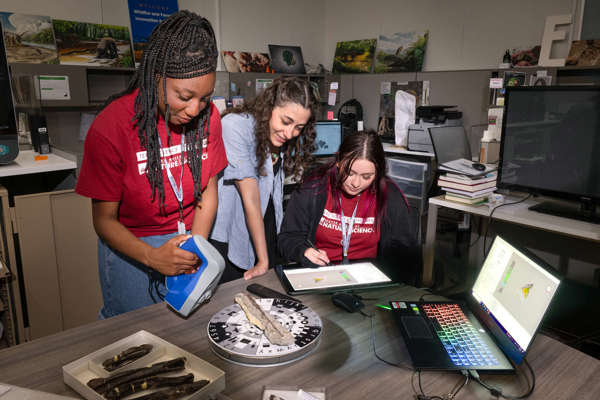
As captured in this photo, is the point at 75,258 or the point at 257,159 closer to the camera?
the point at 257,159

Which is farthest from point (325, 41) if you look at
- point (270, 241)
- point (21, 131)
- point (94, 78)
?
point (270, 241)

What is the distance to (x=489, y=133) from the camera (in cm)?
321

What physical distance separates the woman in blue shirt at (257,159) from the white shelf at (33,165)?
0.98 m

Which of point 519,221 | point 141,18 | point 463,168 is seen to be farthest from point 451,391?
point 141,18

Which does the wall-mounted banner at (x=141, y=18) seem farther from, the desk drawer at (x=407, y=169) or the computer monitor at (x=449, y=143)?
the computer monitor at (x=449, y=143)

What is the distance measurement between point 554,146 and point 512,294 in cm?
150

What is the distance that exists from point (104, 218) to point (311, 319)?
60cm

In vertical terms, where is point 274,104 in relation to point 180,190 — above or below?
above

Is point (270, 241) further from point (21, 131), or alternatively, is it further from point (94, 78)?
point (94, 78)

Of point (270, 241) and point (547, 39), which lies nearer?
point (270, 241)

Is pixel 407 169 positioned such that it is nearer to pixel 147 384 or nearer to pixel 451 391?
pixel 451 391

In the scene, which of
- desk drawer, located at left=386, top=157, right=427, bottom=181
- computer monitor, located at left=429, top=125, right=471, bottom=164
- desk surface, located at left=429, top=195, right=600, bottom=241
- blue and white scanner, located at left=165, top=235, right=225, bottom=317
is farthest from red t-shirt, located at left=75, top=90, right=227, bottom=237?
desk drawer, located at left=386, top=157, right=427, bottom=181

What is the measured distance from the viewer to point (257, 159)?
5.50ft

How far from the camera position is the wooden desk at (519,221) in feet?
6.46
